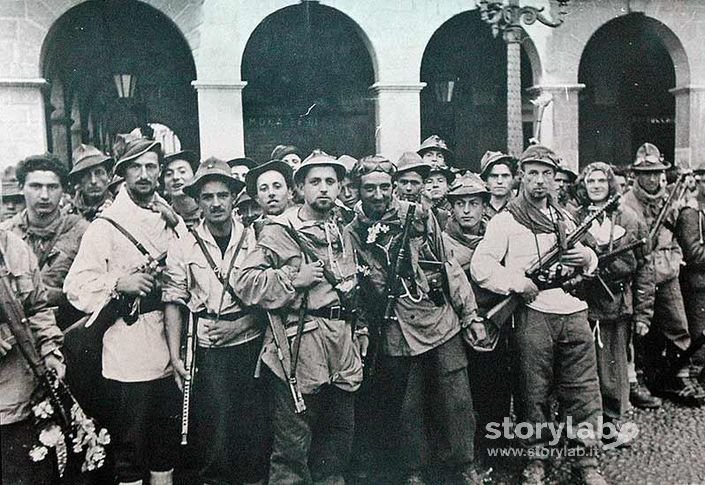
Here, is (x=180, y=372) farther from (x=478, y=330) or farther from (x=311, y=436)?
(x=478, y=330)

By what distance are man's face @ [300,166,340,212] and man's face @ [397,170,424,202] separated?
2.81 ft

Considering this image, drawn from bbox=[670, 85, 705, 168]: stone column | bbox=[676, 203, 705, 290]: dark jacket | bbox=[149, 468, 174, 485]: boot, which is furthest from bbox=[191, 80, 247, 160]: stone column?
bbox=[670, 85, 705, 168]: stone column

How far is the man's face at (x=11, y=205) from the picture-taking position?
402cm

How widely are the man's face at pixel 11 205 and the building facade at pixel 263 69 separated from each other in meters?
0.23

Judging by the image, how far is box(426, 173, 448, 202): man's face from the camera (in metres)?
5.22

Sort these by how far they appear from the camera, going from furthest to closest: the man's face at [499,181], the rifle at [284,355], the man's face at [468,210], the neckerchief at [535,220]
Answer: the man's face at [499,181] → the man's face at [468,210] → the neckerchief at [535,220] → the rifle at [284,355]

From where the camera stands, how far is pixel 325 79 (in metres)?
5.60

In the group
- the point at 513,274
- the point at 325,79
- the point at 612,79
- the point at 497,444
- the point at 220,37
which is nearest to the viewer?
the point at 513,274

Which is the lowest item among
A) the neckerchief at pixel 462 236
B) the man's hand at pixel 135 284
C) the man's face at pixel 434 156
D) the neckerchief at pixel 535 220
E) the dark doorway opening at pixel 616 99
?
the man's hand at pixel 135 284

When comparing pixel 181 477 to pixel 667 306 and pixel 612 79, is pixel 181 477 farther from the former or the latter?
pixel 612 79

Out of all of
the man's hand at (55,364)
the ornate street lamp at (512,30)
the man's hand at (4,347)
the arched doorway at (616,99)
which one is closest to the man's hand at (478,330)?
the ornate street lamp at (512,30)

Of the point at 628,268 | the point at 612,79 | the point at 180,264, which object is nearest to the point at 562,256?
the point at 628,268

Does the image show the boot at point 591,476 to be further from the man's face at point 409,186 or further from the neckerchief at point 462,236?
the man's face at point 409,186

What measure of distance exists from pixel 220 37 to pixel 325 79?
890 mm
